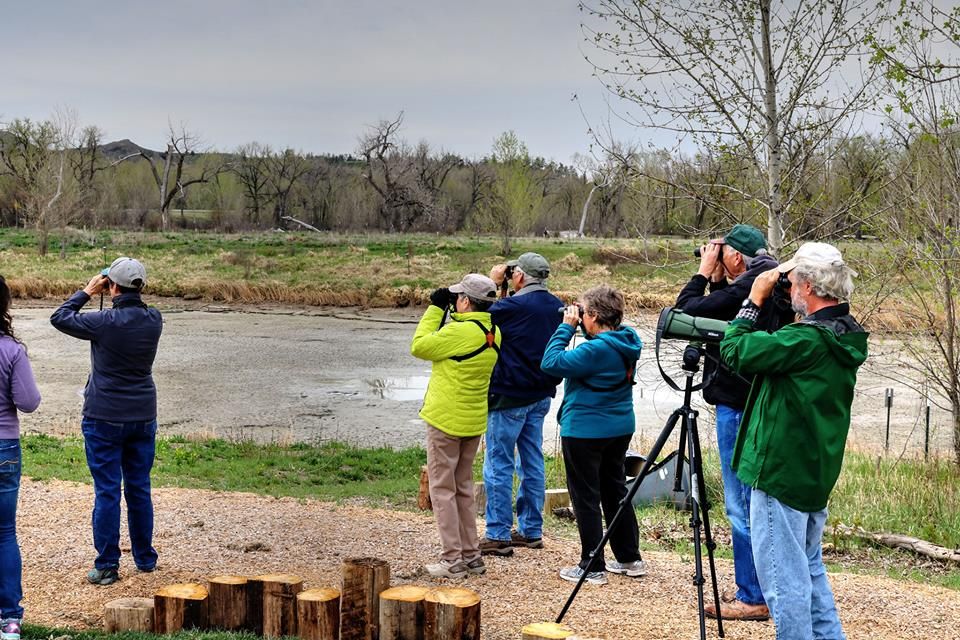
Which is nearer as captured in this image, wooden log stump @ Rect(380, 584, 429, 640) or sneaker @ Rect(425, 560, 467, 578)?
wooden log stump @ Rect(380, 584, 429, 640)

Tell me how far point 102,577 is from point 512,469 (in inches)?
108

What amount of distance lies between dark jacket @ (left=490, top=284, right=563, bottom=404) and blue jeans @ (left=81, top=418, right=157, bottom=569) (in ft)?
7.61

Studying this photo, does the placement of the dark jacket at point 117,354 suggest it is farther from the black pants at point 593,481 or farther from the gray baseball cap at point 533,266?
the black pants at point 593,481

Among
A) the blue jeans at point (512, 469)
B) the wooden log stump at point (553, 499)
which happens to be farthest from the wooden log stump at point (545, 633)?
the wooden log stump at point (553, 499)

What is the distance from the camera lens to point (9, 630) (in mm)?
4605

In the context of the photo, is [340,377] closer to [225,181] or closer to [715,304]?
[715,304]

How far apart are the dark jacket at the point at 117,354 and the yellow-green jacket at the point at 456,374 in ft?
5.59

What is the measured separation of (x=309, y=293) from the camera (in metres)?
36.3

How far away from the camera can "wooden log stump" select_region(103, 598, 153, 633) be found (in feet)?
15.6

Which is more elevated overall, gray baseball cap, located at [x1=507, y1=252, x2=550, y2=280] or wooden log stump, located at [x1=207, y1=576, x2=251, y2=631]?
gray baseball cap, located at [x1=507, y1=252, x2=550, y2=280]

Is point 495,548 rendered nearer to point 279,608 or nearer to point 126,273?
point 279,608

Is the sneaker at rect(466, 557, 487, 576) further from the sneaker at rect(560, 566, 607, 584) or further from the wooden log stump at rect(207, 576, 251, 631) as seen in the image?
the wooden log stump at rect(207, 576, 251, 631)

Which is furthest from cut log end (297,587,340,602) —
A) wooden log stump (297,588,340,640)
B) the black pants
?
the black pants

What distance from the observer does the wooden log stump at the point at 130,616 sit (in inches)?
188
